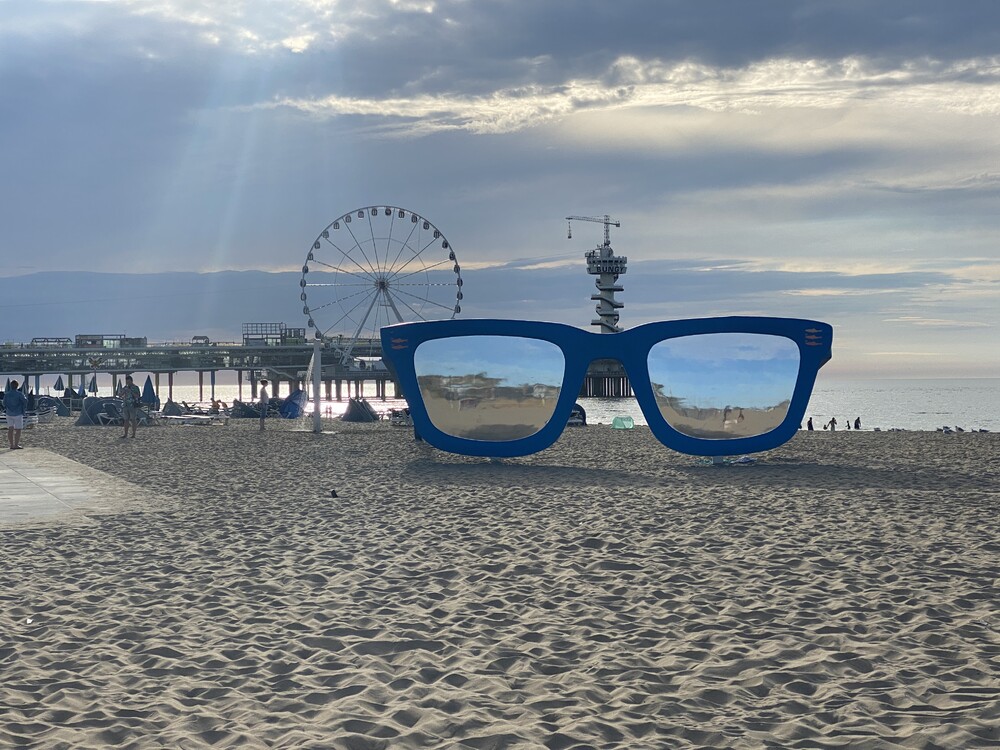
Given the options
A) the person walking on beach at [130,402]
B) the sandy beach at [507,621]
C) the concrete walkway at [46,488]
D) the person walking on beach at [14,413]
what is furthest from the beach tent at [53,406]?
the sandy beach at [507,621]

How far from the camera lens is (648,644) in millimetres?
4465

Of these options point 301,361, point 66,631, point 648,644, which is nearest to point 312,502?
point 66,631

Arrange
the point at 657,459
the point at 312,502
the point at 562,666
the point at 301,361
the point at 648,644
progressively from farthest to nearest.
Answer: the point at 301,361 < the point at 657,459 < the point at 312,502 < the point at 648,644 < the point at 562,666

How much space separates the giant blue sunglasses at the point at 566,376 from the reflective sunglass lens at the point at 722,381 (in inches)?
0.5

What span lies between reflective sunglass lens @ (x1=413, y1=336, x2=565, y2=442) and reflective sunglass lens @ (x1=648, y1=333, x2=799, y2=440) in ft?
4.71

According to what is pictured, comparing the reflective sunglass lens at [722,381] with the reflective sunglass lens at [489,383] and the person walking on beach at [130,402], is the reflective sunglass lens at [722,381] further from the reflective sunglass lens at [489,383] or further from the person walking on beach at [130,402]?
the person walking on beach at [130,402]

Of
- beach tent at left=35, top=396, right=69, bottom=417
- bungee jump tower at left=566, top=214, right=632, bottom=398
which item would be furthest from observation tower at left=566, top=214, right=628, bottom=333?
beach tent at left=35, top=396, right=69, bottom=417

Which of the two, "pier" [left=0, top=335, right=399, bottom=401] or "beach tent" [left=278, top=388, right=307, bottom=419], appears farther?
"pier" [left=0, top=335, right=399, bottom=401]

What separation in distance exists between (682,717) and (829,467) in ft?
31.9

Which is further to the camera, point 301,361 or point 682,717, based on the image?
point 301,361

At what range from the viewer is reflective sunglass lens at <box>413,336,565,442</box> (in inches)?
507

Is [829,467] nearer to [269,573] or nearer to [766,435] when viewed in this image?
[766,435]

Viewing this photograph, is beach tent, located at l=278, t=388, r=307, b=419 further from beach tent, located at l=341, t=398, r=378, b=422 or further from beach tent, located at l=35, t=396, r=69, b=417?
beach tent, located at l=35, t=396, r=69, b=417

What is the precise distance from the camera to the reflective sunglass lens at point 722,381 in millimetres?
12930
